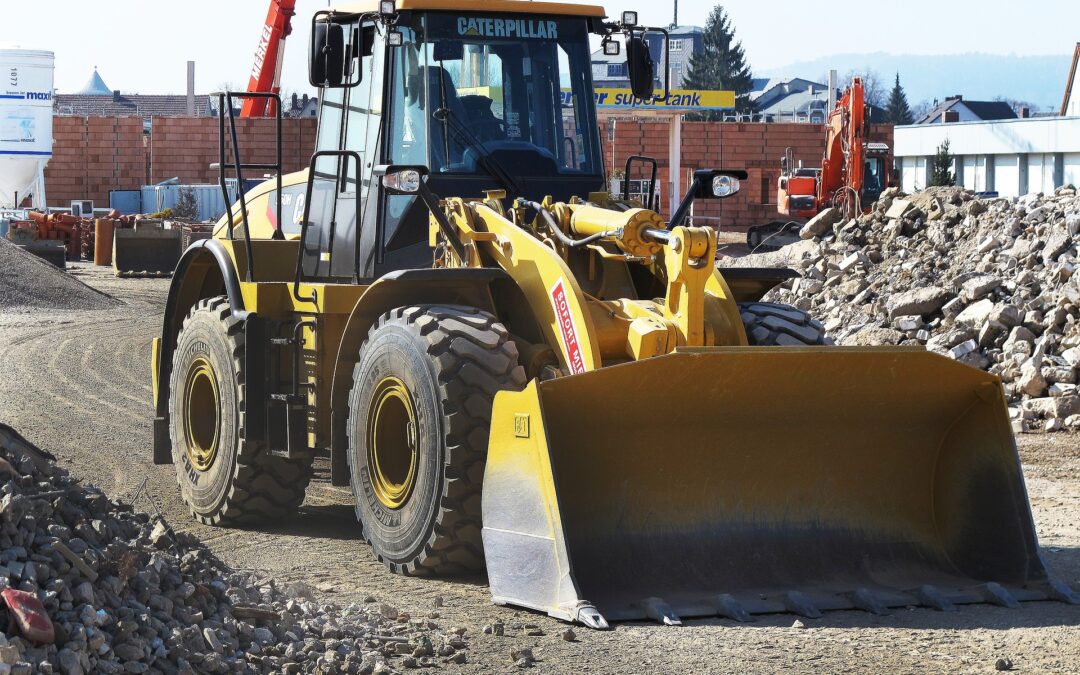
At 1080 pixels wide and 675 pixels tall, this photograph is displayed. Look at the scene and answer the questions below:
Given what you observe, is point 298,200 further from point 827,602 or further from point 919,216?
point 919,216

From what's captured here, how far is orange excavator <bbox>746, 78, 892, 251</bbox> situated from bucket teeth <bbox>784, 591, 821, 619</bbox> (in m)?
25.9

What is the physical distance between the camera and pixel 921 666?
5562mm

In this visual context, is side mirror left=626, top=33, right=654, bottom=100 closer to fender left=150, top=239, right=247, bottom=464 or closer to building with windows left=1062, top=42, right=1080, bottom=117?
fender left=150, top=239, right=247, bottom=464

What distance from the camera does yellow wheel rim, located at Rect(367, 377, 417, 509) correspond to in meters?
7.28

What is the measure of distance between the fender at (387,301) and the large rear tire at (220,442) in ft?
2.98

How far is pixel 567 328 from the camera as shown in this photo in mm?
6793

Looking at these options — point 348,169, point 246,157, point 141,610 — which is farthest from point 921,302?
point 246,157

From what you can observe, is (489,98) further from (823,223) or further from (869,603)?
(823,223)

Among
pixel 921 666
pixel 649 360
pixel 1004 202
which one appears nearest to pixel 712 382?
pixel 649 360

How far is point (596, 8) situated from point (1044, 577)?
3.99 meters

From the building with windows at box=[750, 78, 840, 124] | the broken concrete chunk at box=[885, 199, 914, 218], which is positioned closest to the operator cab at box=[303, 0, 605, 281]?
the broken concrete chunk at box=[885, 199, 914, 218]

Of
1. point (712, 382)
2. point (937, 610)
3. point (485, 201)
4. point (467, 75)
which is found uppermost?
point (467, 75)

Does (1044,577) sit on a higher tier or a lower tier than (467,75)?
lower

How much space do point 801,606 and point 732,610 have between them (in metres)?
0.32
